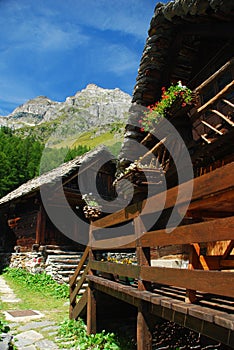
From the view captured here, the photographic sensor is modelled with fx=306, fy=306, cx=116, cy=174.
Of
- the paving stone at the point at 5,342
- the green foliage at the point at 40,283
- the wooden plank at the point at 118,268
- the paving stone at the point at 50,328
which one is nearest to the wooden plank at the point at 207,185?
the wooden plank at the point at 118,268

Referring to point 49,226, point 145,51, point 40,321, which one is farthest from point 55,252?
point 145,51

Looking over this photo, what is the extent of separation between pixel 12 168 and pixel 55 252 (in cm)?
1183

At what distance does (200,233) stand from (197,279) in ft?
1.43

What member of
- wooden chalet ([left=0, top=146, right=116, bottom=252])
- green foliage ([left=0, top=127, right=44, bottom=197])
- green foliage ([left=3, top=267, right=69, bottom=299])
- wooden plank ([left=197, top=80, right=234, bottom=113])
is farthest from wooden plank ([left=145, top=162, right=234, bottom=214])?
green foliage ([left=0, top=127, right=44, bottom=197])

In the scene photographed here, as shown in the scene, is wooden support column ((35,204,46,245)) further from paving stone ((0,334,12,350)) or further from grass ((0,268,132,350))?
paving stone ((0,334,12,350))

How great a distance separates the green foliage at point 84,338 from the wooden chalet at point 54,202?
7.66 meters

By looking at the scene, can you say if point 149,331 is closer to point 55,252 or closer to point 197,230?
point 197,230

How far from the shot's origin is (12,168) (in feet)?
77.1

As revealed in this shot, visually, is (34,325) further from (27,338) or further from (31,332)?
(27,338)

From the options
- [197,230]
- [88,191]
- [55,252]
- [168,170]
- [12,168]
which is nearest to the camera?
[197,230]

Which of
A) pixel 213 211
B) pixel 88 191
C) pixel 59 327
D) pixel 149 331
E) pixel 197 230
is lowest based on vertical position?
pixel 59 327

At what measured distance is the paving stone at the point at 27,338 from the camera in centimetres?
560

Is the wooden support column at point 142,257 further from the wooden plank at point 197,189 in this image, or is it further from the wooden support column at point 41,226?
the wooden support column at point 41,226

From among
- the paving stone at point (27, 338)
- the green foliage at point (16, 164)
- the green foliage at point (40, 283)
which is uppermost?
the green foliage at point (16, 164)
